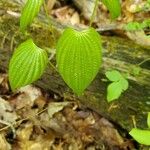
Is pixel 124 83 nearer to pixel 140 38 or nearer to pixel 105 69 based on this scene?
pixel 105 69

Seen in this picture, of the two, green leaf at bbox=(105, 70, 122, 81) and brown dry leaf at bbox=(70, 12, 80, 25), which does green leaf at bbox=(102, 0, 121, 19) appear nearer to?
green leaf at bbox=(105, 70, 122, 81)

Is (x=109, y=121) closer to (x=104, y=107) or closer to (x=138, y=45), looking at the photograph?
(x=104, y=107)

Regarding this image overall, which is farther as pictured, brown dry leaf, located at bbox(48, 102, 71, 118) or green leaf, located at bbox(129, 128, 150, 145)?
brown dry leaf, located at bbox(48, 102, 71, 118)

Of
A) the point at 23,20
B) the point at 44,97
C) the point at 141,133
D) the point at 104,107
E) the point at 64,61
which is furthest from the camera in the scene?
the point at 44,97

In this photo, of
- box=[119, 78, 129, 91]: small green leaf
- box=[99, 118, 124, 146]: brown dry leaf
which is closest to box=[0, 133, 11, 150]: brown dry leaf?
box=[99, 118, 124, 146]: brown dry leaf

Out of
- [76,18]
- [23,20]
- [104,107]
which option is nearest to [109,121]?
[104,107]

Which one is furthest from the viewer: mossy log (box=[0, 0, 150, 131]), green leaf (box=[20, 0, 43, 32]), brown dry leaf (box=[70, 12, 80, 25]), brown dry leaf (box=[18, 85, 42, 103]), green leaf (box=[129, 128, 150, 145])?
brown dry leaf (box=[70, 12, 80, 25])

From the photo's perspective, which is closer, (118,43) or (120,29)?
(118,43)

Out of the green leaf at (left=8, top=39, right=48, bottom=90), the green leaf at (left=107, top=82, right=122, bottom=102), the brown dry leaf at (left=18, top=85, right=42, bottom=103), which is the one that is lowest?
the brown dry leaf at (left=18, top=85, right=42, bottom=103)

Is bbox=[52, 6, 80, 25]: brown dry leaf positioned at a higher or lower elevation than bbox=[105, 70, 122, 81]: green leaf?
higher
